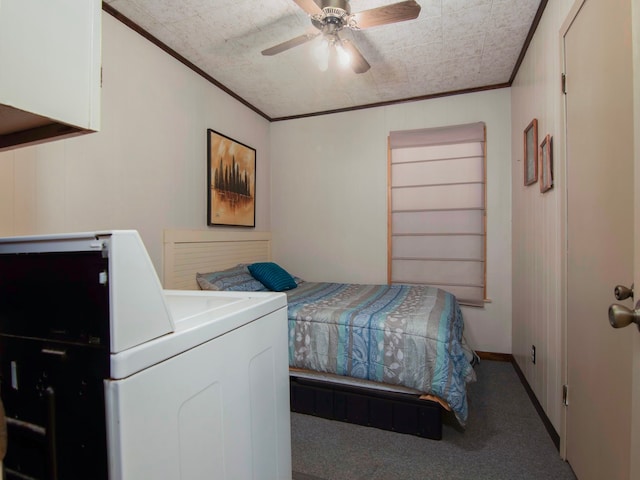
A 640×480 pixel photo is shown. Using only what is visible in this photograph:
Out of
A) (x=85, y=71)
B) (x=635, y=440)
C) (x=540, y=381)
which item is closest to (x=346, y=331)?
(x=540, y=381)

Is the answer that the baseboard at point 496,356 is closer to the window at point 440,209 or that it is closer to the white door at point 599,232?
the window at point 440,209

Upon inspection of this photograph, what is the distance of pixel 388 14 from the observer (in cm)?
178

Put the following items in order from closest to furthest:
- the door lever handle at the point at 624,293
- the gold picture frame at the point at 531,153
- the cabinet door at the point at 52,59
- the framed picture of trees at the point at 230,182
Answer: the cabinet door at the point at 52,59
the door lever handle at the point at 624,293
the gold picture frame at the point at 531,153
the framed picture of trees at the point at 230,182

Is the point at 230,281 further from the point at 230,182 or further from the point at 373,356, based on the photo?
the point at 373,356

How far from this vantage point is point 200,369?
81 centimetres

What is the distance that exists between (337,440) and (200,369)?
57.1 inches

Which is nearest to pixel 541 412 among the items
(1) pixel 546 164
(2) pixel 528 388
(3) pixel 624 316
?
(2) pixel 528 388

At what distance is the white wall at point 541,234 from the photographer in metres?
1.80

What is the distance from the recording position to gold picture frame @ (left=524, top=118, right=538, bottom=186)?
2.24 metres

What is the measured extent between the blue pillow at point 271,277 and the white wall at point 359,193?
709mm

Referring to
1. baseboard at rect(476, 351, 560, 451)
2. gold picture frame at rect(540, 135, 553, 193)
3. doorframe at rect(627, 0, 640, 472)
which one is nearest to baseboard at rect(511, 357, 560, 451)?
baseboard at rect(476, 351, 560, 451)

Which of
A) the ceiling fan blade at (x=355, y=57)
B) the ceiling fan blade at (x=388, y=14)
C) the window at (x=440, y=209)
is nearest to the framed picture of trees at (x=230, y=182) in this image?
the ceiling fan blade at (x=355, y=57)

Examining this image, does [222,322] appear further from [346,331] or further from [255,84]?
[255,84]

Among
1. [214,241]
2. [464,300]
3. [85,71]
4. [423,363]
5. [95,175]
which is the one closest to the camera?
[85,71]
